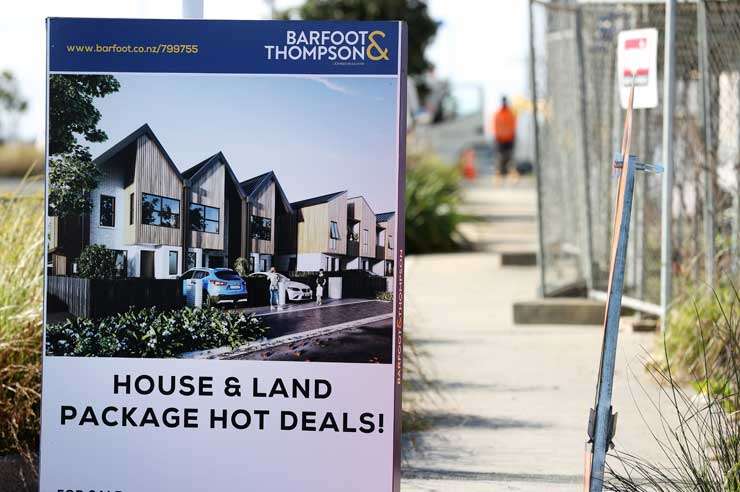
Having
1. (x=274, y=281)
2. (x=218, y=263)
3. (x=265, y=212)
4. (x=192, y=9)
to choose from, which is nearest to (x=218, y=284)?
(x=218, y=263)

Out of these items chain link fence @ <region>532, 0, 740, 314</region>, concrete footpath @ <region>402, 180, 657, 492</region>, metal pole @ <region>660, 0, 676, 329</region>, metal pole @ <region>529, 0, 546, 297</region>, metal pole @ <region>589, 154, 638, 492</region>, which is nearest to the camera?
metal pole @ <region>589, 154, 638, 492</region>

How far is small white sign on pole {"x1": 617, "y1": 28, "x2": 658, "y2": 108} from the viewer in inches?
276

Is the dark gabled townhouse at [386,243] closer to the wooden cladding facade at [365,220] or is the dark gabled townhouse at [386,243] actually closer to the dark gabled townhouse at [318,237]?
the wooden cladding facade at [365,220]

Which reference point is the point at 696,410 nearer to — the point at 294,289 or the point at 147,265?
the point at 294,289

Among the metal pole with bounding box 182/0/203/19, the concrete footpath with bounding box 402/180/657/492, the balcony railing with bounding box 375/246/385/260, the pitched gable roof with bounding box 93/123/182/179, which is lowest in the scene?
the concrete footpath with bounding box 402/180/657/492

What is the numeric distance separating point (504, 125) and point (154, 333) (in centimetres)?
2697

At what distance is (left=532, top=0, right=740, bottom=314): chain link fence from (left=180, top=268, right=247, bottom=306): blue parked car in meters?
4.39

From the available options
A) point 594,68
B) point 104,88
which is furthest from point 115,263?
point 594,68

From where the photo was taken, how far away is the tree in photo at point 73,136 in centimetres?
465

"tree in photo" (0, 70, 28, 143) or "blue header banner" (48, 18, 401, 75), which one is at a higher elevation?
"tree in photo" (0, 70, 28, 143)

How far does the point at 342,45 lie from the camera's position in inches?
177

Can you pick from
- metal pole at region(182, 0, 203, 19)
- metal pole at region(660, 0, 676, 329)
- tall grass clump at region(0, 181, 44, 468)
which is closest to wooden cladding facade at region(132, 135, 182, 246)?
metal pole at region(182, 0, 203, 19)

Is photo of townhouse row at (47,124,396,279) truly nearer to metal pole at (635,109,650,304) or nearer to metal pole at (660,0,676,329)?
metal pole at (660,0,676,329)

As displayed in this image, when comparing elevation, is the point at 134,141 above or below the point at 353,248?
above
